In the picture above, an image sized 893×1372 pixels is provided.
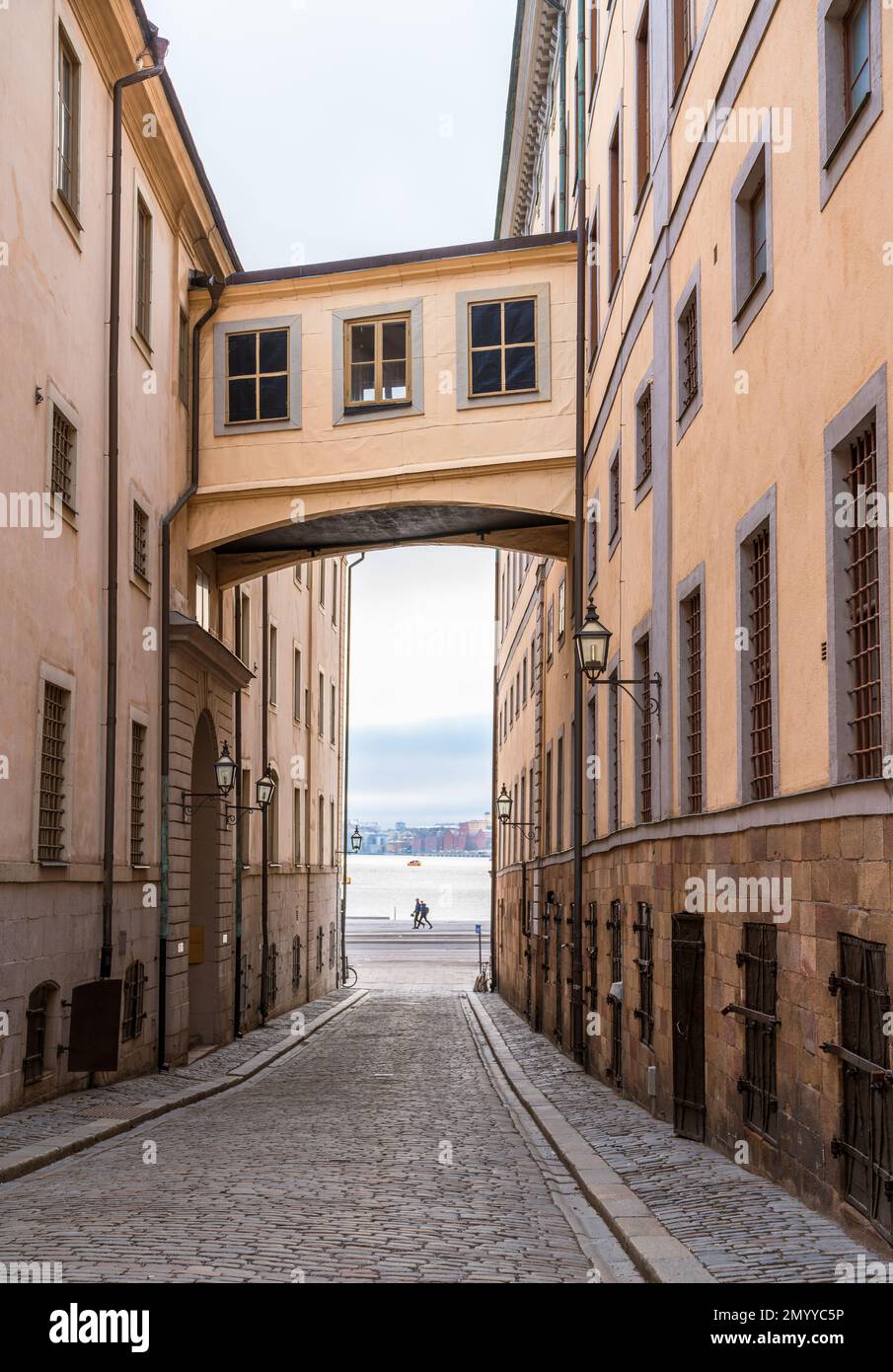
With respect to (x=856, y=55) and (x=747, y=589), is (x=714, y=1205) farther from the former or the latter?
(x=856, y=55)

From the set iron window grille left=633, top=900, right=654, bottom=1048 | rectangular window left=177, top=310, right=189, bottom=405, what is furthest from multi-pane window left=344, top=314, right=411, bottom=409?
iron window grille left=633, top=900, right=654, bottom=1048

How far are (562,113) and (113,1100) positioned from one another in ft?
61.0

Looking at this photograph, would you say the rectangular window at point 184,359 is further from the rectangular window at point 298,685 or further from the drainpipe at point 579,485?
the rectangular window at point 298,685

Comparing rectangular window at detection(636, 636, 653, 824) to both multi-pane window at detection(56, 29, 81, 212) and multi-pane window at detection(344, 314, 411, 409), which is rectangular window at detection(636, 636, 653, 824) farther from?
multi-pane window at detection(344, 314, 411, 409)

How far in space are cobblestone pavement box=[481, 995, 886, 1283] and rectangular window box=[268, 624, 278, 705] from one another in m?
17.8

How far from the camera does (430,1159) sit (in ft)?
40.1

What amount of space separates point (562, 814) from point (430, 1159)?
1461 centimetres

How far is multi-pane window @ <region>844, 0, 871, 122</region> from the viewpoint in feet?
28.8

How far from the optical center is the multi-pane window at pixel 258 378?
80.9ft

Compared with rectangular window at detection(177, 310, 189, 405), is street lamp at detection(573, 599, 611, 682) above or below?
below

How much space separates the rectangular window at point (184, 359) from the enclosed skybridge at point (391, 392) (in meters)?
0.37

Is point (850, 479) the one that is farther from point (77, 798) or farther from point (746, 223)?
point (77, 798)

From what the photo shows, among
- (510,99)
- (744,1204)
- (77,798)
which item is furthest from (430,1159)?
(510,99)

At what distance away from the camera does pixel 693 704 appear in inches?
560
